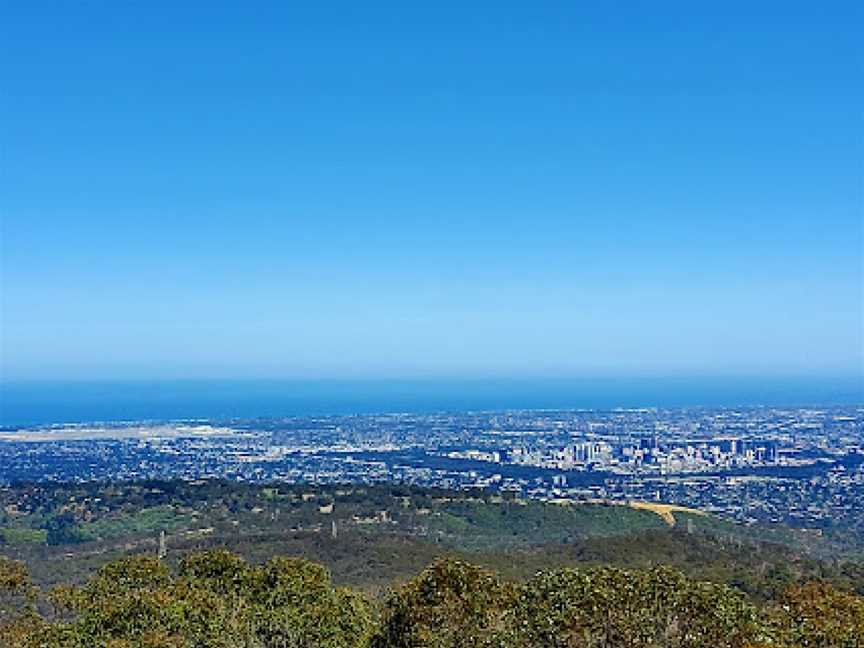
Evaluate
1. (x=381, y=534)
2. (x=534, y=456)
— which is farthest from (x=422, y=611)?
(x=534, y=456)

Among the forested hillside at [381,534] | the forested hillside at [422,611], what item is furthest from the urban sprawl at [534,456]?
the forested hillside at [422,611]

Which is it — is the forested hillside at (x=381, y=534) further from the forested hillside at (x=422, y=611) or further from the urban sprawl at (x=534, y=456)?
the forested hillside at (x=422, y=611)

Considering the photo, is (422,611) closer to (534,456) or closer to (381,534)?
(381,534)

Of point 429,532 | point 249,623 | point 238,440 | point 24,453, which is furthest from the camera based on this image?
point 238,440

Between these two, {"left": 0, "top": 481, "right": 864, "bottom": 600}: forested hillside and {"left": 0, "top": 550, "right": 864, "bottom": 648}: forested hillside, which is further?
{"left": 0, "top": 481, "right": 864, "bottom": 600}: forested hillside

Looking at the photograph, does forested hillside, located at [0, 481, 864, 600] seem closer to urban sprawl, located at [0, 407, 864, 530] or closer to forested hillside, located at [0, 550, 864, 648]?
urban sprawl, located at [0, 407, 864, 530]

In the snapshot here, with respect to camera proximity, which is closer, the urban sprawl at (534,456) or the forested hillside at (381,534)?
the forested hillside at (381,534)

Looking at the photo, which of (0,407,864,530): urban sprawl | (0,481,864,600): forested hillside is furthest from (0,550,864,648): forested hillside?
(0,407,864,530): urban sprawl

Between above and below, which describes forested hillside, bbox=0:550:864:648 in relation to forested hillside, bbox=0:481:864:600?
above

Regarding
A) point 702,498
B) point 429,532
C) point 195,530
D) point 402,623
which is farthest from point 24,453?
point 402,623

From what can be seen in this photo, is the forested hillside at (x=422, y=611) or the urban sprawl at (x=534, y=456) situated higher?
the forested hillside at (x=422, y=611)

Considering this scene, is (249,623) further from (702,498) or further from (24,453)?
(24,453)
